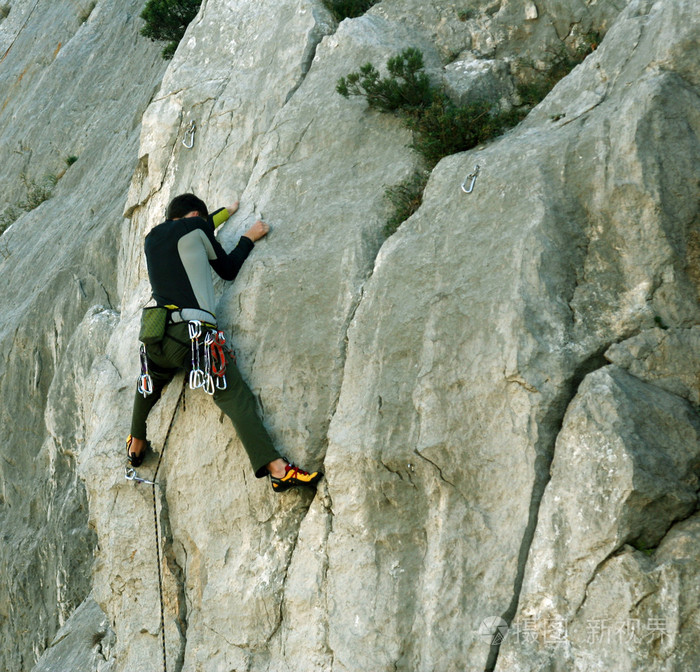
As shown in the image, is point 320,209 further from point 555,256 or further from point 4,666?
point 4,666

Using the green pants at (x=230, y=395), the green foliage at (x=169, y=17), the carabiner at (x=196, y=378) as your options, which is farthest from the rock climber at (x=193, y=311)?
the green foliage at (x=169, y=17)

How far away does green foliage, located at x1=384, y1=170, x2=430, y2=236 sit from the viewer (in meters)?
8.26

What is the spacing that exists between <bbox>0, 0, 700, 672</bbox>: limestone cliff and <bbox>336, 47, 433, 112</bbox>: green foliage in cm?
21

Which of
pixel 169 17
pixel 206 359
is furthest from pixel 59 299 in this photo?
pixel 206 359

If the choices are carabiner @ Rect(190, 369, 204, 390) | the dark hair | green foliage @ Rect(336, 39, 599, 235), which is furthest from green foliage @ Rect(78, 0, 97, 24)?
carabiner @ Rect(190, 369, 204, 390)

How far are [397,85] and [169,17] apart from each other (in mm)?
7023

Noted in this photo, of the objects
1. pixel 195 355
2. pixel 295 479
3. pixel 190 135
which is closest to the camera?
pixel 295 479

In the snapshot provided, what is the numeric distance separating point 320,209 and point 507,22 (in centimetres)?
304

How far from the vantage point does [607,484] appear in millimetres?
6188

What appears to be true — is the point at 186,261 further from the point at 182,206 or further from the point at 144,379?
the point at 144,379

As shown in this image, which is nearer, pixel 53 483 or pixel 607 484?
pixel 607 484

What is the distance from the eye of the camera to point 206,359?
26.5ft

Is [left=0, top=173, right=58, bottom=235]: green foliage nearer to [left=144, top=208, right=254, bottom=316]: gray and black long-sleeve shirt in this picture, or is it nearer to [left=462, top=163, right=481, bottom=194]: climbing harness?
[left=144, top=208, right=254, bottom=316]: gray and black long-sleeve shirt

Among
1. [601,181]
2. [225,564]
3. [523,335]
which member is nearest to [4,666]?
[225,564]
